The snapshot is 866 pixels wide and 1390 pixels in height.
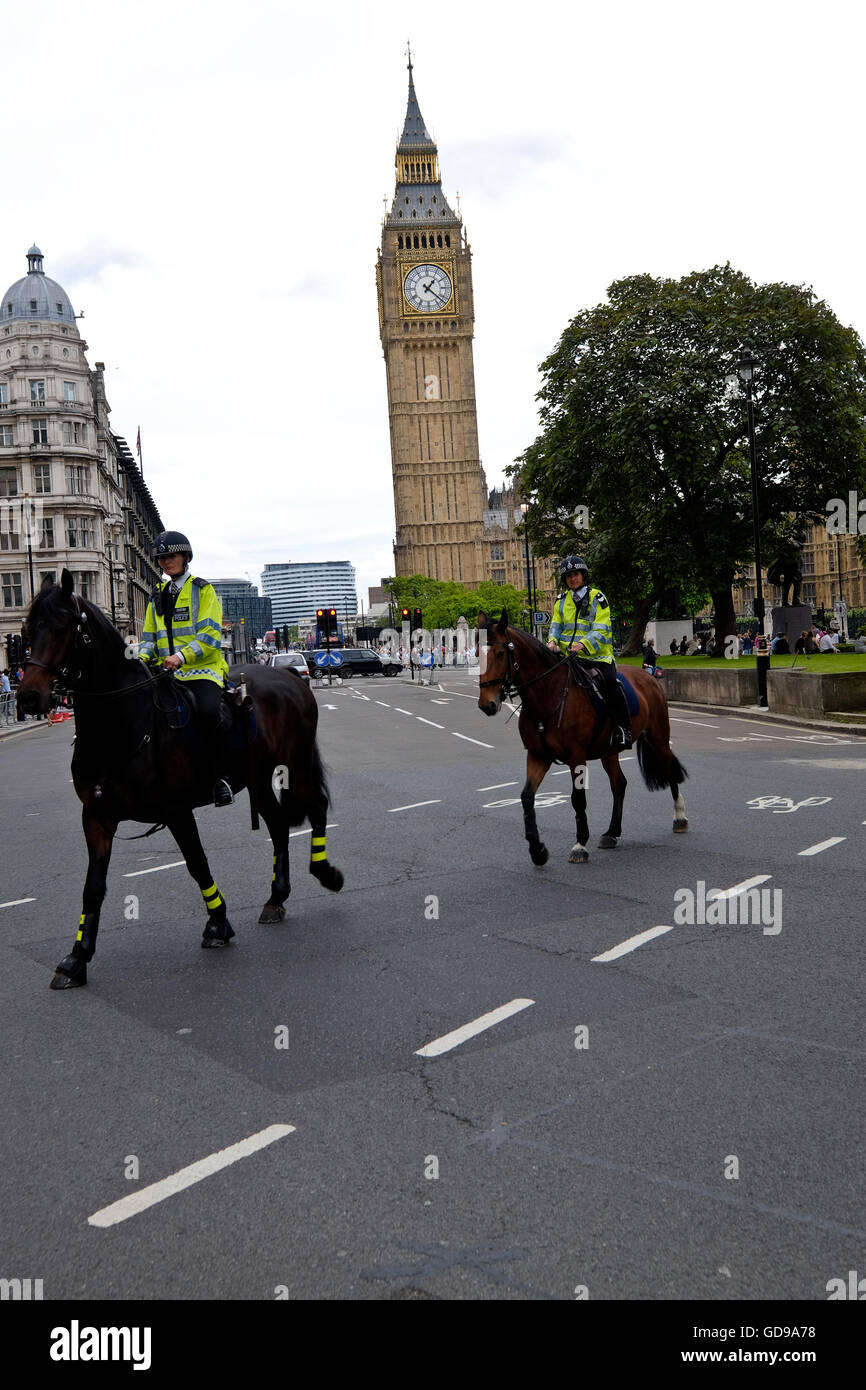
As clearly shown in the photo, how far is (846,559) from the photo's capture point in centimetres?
12394

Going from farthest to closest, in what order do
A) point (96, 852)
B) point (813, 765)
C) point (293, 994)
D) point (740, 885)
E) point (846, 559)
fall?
point (846, 559) < point (813, 765) < point (740, 885) < point (96, 852) < point (293, 994)

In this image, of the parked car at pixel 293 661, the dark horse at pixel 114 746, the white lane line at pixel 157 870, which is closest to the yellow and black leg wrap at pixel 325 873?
the dark horse at pixel 114 746

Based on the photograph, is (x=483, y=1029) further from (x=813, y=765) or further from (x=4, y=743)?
(x=4, y=743)

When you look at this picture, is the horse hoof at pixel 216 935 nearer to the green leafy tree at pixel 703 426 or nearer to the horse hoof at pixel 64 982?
the horse hoof at pixel 64 982

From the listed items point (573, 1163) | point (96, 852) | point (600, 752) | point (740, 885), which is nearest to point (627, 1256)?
point (573, 1163)

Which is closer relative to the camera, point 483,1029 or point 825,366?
point 483,1029

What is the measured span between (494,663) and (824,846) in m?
3.27

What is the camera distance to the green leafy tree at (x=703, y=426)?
36031 millimetres

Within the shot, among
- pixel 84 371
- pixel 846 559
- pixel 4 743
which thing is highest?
pixel 84 371

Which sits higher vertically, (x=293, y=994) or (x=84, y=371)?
(x=84, y=371)

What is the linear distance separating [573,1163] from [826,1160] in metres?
0.88

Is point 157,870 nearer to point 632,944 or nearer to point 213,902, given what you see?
point 213,902

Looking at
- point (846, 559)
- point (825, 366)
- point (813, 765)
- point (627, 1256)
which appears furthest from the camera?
point (846, 559)

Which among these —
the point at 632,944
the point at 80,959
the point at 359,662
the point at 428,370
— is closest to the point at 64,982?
the point at 80,959
